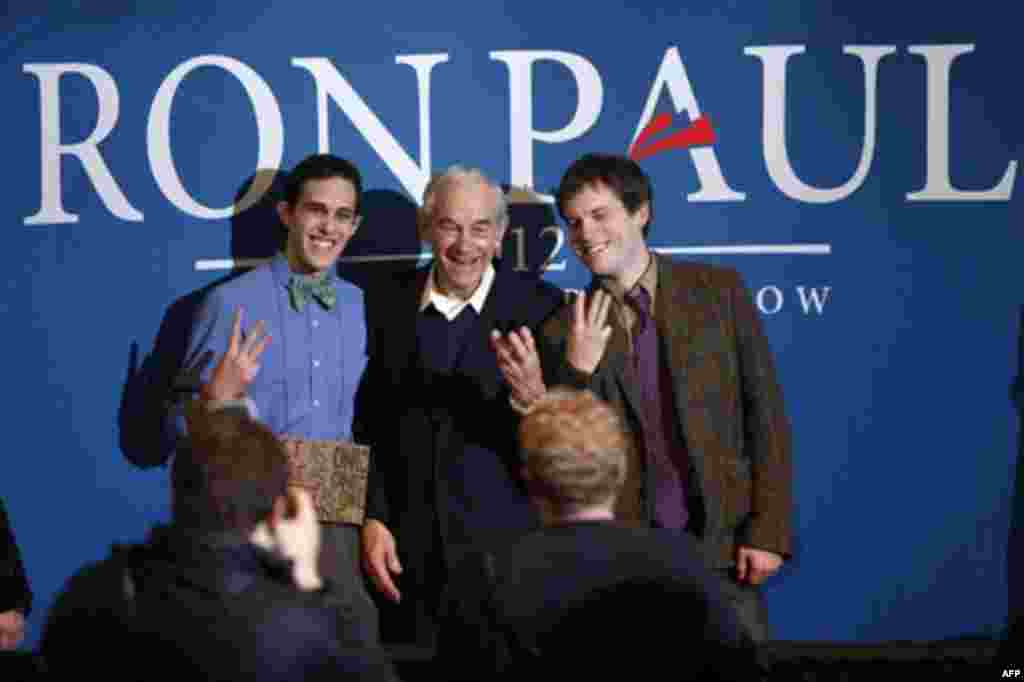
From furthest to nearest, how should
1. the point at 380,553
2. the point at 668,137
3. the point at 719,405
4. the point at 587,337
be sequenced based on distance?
the point at 668,137, the point at 380,553, the point at 719,405, the point at 587,337

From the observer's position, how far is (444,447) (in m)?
4.89

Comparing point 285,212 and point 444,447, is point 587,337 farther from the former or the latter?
point 285,212

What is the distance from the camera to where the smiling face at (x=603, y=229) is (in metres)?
4.79

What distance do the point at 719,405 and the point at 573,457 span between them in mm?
1680

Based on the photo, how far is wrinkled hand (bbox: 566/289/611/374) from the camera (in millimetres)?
4605

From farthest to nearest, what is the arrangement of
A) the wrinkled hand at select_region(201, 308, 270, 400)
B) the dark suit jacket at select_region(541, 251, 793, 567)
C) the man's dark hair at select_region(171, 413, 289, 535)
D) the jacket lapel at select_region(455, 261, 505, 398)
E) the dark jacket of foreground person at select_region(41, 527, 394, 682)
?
the jacket lapel at select_region(455, 261, 505, 398), the wrinkled hand at select_region(201, 308, 270, 400), the dark suit jacket at select_region(541, 251, 793, 567), the man's dark hair at select_region(171, 413, 289, 535), the dark jacket of foreground person at select_region(41, 527, 394, 682)

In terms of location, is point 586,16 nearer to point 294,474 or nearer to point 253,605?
point 294,474

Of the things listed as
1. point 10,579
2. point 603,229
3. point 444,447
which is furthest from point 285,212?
point 10,579

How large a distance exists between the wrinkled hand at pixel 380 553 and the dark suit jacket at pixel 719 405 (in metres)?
0.66

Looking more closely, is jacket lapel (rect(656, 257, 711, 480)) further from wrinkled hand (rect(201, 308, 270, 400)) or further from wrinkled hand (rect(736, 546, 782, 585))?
wrinkled hand (rect(201, 308, 270, 400))

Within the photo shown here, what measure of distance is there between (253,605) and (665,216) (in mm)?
2849

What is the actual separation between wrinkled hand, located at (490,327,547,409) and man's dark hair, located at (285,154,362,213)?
0.73 m

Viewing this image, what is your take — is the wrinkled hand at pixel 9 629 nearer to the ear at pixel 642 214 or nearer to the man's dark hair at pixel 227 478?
the man's dark hair at pixel 227 478

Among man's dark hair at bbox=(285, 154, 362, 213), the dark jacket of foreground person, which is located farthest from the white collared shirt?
the dark jacket of foreground person
